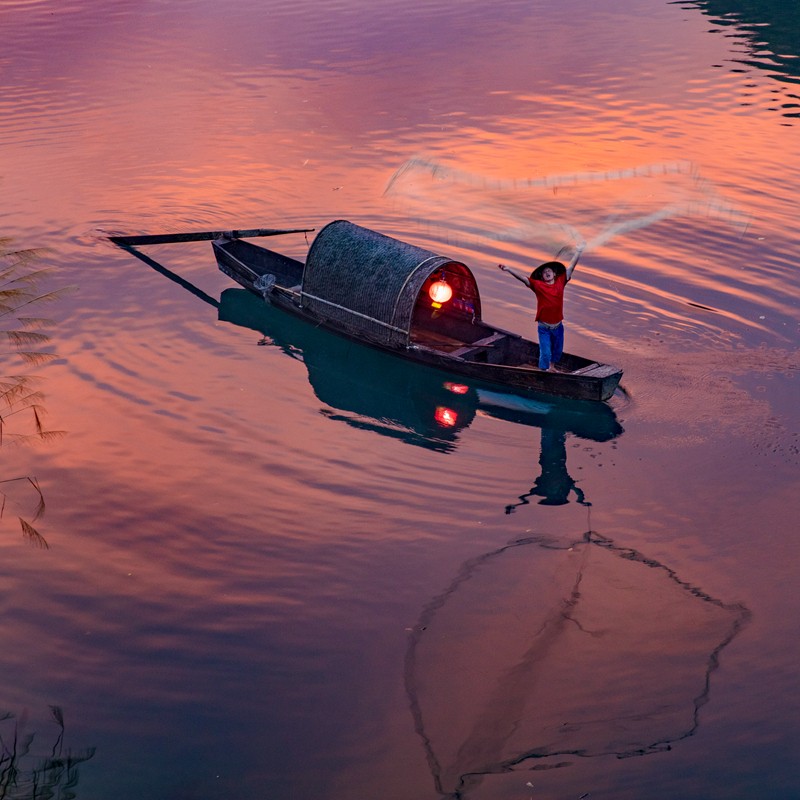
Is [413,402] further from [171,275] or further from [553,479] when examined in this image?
[171,275]

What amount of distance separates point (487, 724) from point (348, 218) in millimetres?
17394

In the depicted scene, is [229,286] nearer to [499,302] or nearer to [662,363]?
[499,302]

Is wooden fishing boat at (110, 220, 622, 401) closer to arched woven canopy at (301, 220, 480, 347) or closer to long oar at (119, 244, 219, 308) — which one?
arched woven canopy at (301, 220, 480, 347)

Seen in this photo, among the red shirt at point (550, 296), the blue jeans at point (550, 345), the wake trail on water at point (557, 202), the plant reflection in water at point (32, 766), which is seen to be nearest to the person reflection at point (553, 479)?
the blue jeans at point (550, 345)

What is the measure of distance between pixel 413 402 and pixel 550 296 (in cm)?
336

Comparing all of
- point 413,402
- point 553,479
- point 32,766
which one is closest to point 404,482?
point 553,479

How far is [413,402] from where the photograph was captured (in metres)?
19.2

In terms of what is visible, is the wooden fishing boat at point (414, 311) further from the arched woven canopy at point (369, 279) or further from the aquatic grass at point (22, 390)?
the aquatic grass at point (22, 390)

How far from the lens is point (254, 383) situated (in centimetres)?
1948

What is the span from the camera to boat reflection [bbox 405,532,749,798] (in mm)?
11094

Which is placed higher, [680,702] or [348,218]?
[348,218]

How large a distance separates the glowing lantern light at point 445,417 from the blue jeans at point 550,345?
6.06ft

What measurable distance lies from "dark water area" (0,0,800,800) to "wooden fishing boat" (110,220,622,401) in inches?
21.3

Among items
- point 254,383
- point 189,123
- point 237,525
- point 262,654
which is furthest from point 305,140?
point 262,654
